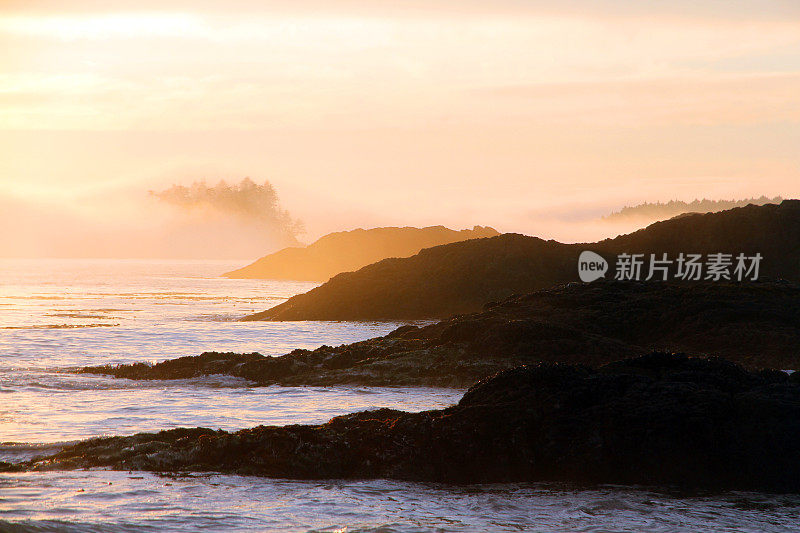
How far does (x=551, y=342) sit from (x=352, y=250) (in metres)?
132

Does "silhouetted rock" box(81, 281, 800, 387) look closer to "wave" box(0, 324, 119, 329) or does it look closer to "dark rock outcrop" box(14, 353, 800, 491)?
"dark rock outcrop" box(14, 353, 800, 491)

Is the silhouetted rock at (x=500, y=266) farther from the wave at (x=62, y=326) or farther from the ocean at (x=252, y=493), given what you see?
the ocean at (x=252, y=493)

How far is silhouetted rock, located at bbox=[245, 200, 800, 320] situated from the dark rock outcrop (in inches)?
1418

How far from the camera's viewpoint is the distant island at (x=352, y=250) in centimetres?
14325

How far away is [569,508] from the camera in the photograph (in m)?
9.73

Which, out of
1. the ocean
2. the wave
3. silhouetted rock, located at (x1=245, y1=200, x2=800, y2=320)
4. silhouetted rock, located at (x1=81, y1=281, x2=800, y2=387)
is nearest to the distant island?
silhouetted rock, located at (x1=245, y1=200, x2=800, y2=320)

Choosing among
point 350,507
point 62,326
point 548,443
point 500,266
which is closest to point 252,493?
point 350,507

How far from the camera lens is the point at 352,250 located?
506ft

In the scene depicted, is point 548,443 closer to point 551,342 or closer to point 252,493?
point 252,493

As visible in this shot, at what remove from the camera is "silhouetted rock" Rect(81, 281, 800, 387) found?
21.6m

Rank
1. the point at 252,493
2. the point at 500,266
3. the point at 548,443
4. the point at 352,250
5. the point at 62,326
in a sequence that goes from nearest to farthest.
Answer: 1. the point at 252,493
2. the point at 548,443
3. the point at 62,326
4. the point at 500,266
5. the point at 352,250

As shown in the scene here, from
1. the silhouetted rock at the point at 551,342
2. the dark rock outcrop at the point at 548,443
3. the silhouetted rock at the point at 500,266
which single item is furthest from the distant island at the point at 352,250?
the dark rock outcrop at the point at 548,443

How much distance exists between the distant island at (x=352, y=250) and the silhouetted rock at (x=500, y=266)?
80.5 metres

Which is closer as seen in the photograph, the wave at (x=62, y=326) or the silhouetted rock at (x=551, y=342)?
the silhouetted rock at (x=551, y=342)
